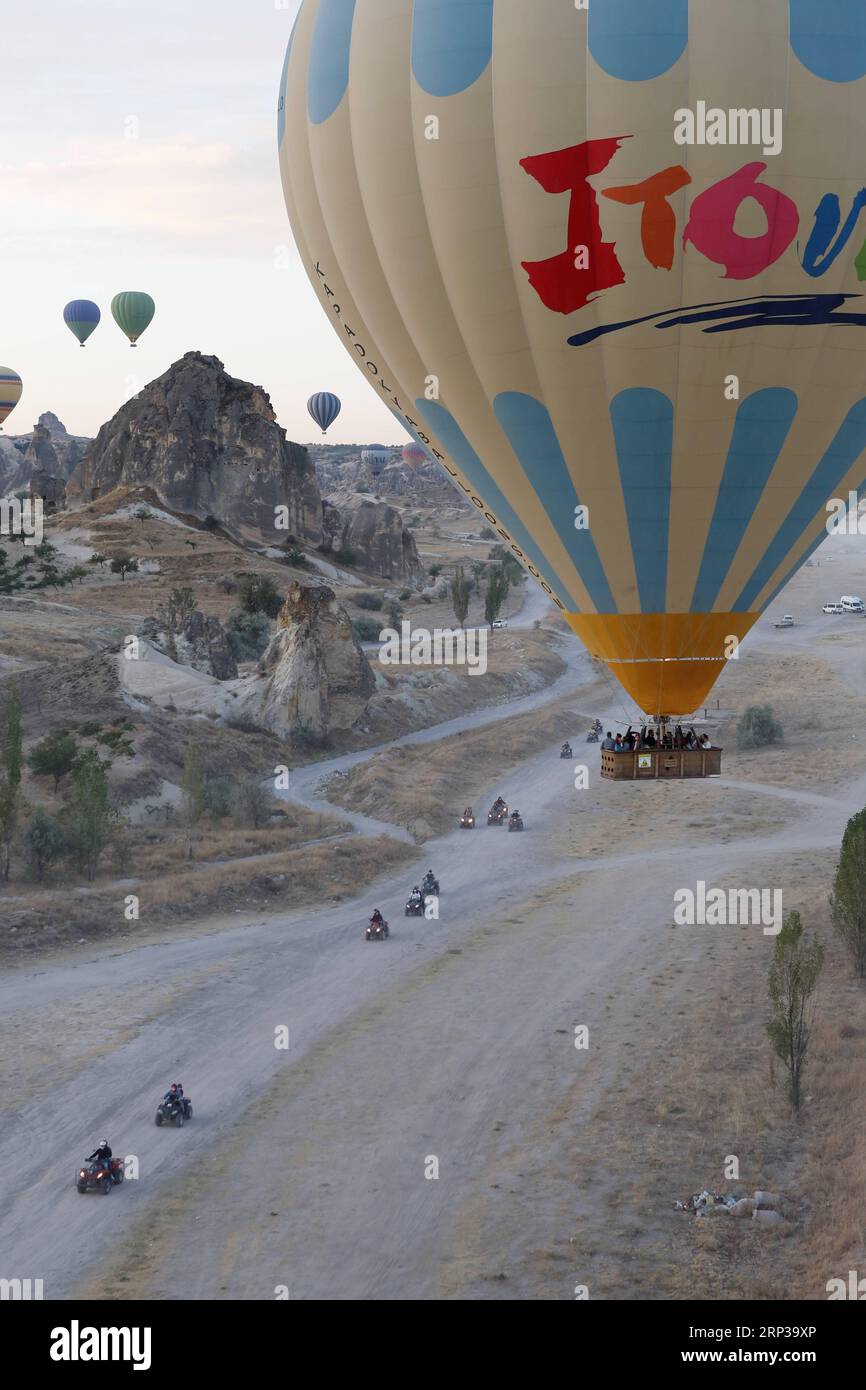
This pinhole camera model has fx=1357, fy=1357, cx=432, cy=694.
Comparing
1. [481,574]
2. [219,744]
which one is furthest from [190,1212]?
[481,574]

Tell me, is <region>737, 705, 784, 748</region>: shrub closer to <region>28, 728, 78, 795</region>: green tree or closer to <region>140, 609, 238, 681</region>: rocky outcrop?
<region>140, 609, 238, 681</region>: rocky outcrop

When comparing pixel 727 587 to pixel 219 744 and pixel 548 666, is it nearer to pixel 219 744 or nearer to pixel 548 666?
pixel 219 744

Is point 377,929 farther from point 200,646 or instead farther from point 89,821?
A: point 200,646

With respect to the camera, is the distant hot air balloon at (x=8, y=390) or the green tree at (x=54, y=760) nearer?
the green tree at (x=54, y=760)

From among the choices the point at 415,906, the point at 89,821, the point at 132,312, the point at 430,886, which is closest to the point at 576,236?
the point at 415,906

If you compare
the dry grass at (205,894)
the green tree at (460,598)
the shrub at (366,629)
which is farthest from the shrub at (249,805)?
the green tree at (460,598)

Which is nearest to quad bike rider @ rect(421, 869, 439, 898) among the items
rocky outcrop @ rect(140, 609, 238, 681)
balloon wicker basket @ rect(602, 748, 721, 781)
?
balloon wicker basket @ rect(602, 748, 721, 781)

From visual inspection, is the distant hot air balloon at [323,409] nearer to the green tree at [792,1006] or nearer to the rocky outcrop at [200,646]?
the rocky outcrop at [200,646]
